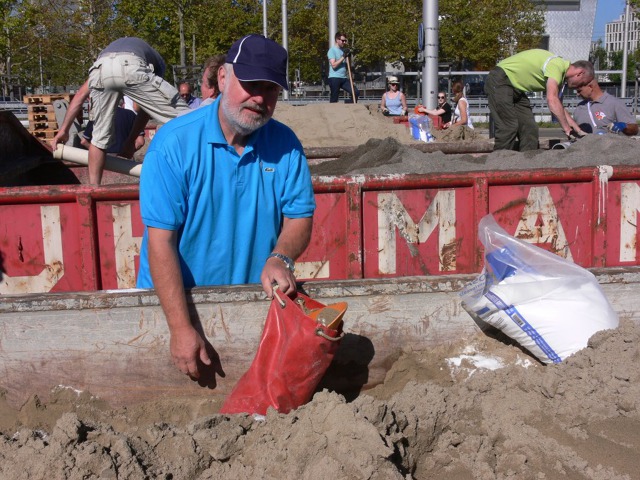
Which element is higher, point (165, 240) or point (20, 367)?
point (165, 240)

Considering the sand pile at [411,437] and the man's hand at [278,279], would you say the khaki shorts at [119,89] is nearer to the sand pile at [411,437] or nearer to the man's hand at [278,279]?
the sand pile at [411,437]

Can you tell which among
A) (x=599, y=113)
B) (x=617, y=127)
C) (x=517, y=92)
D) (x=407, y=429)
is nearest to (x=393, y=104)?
(x=517, y=92)

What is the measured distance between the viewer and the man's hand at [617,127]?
892cm

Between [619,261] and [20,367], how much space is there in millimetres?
4420

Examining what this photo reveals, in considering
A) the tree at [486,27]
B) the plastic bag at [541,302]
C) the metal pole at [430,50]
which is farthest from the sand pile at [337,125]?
the tree at [486,27]

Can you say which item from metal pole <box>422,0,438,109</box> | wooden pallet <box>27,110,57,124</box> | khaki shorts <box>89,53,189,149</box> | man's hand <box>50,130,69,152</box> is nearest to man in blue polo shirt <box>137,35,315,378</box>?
khaki shorts <box>89,53,189,149</box>

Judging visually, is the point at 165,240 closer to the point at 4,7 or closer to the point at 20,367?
the point at 20,367

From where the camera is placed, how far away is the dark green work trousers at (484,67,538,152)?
9.54 meters

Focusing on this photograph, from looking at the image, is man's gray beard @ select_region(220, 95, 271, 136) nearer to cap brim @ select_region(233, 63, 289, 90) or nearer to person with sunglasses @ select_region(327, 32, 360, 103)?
cap brim @ select_region(233, 63, 289, 90)

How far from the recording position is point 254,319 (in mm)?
3840

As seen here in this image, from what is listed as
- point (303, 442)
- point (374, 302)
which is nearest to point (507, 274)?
point (374, 302)

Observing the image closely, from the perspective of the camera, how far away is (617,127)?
898 centimetres

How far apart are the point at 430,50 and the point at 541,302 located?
12.4 metres

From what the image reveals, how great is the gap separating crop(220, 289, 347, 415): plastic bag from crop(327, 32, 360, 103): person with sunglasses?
15.0m
